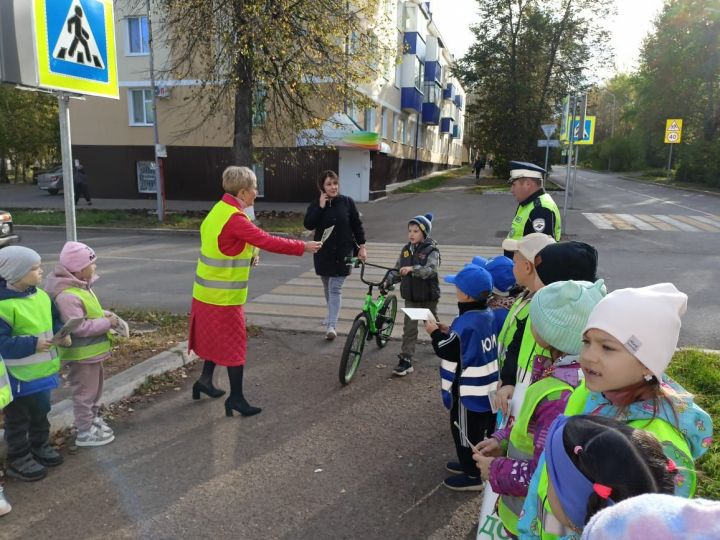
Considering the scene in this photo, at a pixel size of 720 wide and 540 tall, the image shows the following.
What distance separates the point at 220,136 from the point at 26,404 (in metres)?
23.4

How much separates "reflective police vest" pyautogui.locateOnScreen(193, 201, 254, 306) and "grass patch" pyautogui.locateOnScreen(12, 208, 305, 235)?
11.3m

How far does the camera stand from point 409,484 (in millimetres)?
3410

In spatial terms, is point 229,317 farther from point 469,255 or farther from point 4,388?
point 469,255

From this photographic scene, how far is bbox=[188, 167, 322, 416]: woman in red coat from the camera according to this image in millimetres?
4176

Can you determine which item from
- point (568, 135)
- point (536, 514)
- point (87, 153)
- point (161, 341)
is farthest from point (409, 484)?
point (87, 153)

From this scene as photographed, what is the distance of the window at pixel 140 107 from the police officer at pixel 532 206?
24.9 m


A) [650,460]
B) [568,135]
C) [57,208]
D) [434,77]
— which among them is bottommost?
[57,208]

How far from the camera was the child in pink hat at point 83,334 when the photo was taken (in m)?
3.55

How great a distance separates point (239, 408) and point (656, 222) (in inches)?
709

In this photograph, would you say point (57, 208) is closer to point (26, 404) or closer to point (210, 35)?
point (210, 35)

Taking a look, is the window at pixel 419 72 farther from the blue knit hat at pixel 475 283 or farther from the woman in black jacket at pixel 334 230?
the blue knit hat at pixel 475 283

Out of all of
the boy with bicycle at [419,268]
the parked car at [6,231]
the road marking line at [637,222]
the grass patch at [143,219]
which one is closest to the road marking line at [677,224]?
the road marking line at [637,222]

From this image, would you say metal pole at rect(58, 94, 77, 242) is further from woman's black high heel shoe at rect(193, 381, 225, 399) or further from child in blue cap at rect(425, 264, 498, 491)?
child in blue cap at rect(425, 264, 498, 491)

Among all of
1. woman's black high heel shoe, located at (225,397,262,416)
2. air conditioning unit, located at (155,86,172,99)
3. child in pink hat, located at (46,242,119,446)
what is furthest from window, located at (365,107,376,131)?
child in pink hat, located at (46,242,119,446)
